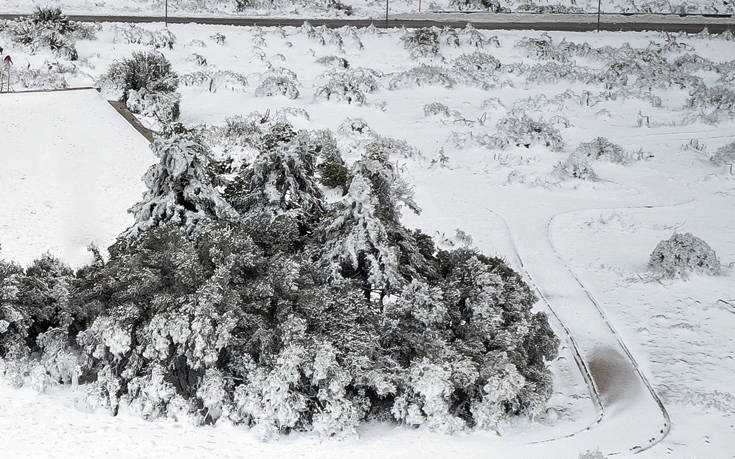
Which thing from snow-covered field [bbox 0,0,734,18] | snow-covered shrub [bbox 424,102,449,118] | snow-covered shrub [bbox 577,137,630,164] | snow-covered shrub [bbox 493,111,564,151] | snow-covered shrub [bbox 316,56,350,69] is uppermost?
snow-covered field [bbox 0,0,734,18]

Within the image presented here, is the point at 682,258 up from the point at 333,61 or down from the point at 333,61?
down

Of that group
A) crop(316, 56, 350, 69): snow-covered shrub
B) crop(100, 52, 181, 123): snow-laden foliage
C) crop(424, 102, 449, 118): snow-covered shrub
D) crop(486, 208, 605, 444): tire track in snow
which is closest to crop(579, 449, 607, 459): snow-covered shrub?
crop(486, 208, 605, 444): tire track in snow

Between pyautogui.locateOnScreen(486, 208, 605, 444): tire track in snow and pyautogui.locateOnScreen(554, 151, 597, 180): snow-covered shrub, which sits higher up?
pyautogui.locateOnScreen(554, 151, 597, 180): snow-covered shrub

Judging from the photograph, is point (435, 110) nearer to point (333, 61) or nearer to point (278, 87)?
point (278, 87)

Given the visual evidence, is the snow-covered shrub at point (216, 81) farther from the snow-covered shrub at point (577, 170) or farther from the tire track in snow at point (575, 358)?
the tire track in snow at point (575, 358)

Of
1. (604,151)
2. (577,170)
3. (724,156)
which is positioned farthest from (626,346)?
(724,156)

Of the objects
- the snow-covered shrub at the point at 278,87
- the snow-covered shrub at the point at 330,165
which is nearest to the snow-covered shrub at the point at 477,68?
the snow-covered shrub at the point at 278,87

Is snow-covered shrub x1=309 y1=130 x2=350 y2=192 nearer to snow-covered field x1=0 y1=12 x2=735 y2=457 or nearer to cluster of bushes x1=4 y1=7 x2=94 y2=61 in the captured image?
snow-covered field x1=0 y1=12 x2=735 y2=457
